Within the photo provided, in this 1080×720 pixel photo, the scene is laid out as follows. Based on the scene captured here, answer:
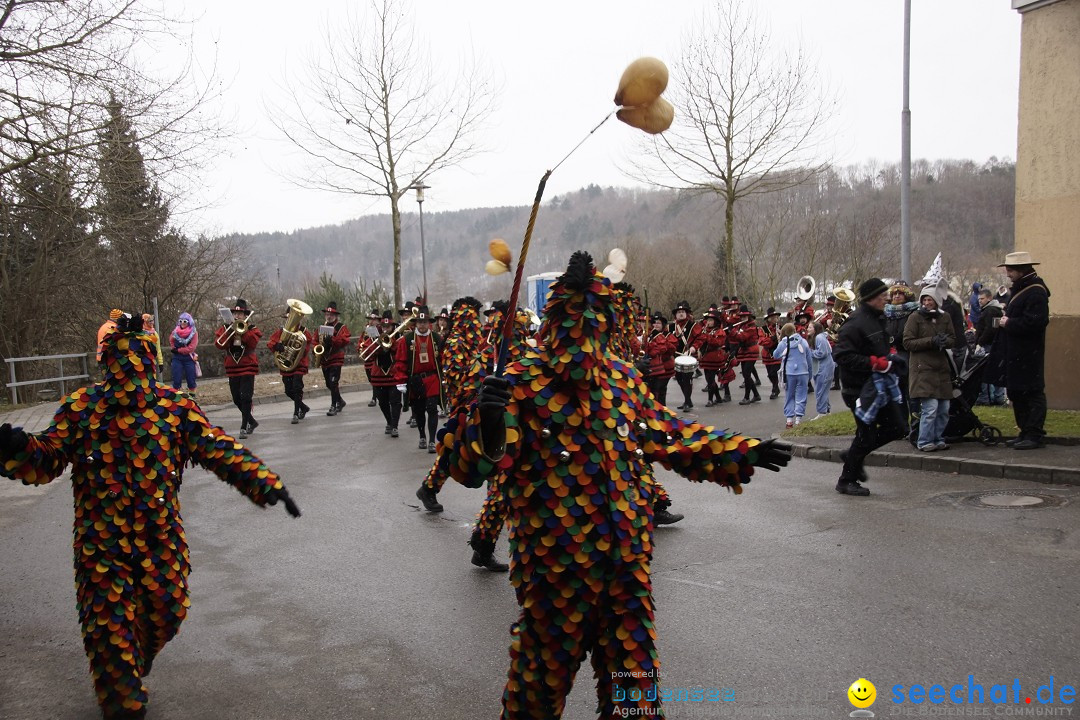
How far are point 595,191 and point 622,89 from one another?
384 feet

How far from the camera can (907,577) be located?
550 centimetres

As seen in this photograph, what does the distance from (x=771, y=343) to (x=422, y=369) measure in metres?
9.75

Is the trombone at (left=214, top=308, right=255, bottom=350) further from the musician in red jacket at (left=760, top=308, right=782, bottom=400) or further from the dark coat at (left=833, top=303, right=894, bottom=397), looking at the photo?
the musician in red jacket at (left=760, top=308, right=782, bottom=400)

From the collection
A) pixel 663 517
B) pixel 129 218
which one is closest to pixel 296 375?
pixel 129 218

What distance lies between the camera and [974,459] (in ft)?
28.9

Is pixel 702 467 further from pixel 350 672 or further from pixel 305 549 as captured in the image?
pixel 305 549

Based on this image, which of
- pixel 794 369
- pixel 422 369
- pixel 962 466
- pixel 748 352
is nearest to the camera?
pixel 962 466

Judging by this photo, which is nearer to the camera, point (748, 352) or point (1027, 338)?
point (1027, 338)

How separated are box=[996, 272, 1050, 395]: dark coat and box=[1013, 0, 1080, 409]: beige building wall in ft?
9.07

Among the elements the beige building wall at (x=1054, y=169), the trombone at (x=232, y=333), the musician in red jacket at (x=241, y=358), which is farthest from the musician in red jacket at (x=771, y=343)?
the trombone at (x=232, y=333)

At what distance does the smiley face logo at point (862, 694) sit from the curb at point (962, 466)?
424 cm

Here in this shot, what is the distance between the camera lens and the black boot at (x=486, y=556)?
20.2ft

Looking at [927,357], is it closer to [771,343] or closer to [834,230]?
[771,343]

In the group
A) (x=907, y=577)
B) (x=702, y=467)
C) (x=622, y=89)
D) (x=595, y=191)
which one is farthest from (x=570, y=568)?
(x=595, y=191)
